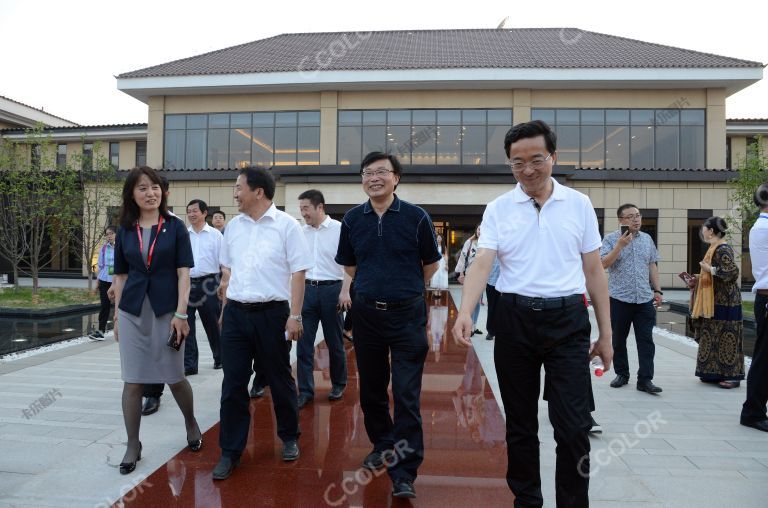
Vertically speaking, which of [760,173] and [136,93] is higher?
[136,93]

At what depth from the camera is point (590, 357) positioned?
268 centimetres

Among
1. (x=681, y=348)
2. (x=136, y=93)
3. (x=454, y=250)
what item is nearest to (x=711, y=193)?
(x=454, y=250)

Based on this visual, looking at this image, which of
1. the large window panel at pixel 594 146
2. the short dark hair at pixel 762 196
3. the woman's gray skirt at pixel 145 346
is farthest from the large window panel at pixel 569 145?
the woman's gray skirt at pixel 145 346

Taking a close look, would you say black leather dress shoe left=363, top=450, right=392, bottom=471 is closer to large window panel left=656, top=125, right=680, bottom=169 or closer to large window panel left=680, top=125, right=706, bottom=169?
large window panel left=656, top=125, right=680, bottom=169

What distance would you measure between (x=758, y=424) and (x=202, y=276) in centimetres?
580

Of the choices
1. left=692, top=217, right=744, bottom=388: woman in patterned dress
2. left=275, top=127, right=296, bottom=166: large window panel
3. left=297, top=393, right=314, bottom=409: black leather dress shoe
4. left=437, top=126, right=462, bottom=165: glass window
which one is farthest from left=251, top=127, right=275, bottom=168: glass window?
left=692, top=217, right=744, bottom=388: woman in patterned dress

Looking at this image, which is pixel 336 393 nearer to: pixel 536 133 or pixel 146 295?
pixel 146 295

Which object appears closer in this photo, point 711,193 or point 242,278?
point 242,278

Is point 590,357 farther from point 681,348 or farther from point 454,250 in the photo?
point 454,250

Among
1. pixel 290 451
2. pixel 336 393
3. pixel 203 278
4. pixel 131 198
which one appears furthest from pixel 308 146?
pixel 290 451

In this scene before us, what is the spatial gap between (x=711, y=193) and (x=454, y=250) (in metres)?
10.2

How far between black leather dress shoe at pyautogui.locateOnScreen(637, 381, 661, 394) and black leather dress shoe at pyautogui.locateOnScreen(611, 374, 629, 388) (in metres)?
0.18

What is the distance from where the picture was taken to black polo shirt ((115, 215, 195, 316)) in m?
3.49

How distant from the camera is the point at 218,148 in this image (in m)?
22.1
